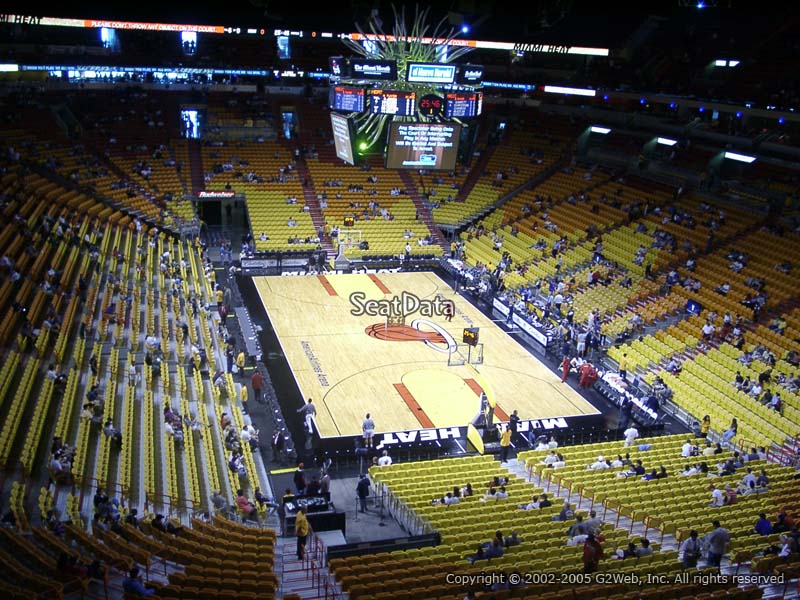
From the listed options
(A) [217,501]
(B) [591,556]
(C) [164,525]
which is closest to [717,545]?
(B) [591,556]

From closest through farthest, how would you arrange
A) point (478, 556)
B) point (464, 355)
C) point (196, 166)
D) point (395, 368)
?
point (478, 556) → point (395, 368) → point (464, 355) → point (196, 166)

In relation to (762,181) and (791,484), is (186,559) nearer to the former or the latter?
(791,484)

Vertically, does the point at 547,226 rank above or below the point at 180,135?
below

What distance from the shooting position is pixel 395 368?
1054 inches

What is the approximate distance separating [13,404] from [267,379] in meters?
8.92

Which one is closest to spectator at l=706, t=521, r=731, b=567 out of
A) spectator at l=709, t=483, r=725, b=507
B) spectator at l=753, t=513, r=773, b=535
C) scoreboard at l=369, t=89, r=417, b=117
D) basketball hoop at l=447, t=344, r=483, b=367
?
spectator at l=753, t=513, r=773, b=535

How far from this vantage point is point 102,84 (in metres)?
44.5

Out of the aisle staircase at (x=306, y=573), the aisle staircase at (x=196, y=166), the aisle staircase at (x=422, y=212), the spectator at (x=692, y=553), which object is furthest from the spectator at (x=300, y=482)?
the aisle staircase at (x=196, y=166)

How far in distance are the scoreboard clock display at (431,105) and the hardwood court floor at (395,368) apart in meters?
8.20

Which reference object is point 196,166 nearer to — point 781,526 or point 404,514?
point 404,514

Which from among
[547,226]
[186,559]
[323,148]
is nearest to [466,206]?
[547,226]

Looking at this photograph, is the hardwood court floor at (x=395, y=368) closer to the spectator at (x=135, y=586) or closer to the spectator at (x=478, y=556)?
the spectator at (x=478, y=556)

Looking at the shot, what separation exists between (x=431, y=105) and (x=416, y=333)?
935cm

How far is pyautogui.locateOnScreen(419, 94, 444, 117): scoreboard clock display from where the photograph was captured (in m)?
24.4
